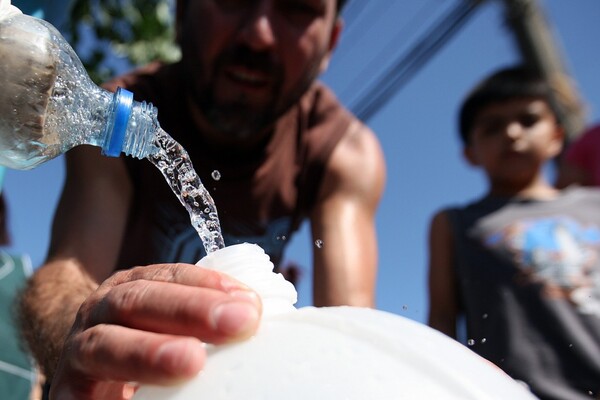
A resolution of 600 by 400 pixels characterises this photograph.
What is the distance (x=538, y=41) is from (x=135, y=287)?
602 centimetres

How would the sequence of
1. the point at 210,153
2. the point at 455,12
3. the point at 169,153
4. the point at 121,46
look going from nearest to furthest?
the point at 169,153 → the point at 210,153 → the point at 121,46 → the point at 455,12

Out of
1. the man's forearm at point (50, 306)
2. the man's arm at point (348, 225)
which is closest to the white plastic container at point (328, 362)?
the man's forearm at point (50, 306)

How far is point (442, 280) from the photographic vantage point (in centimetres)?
207

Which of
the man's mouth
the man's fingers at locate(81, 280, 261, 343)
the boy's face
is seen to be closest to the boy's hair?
the boy's face

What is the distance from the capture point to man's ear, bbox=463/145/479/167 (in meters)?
2.43

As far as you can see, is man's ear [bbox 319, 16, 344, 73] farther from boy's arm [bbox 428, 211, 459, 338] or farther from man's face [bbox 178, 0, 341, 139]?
boy's arm [bbox 428, 211, 459, 338]

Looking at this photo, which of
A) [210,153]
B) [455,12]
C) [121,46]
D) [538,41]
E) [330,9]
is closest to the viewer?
[210,153]

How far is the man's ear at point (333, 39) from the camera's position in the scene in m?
2.20

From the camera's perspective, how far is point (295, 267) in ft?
7.98

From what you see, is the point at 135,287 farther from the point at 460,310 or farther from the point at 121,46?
the point at 121,46

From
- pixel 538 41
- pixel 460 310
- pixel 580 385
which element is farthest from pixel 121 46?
pixel 538 41

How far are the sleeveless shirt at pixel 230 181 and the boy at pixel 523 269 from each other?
0.44 metres

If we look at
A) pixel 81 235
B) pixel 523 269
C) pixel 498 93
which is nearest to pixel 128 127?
pixel 81 235

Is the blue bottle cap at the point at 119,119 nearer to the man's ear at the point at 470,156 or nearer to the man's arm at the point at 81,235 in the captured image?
the man's arm at the point at 81,235
